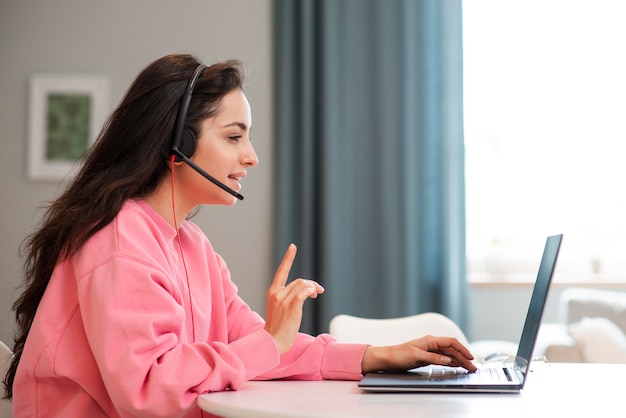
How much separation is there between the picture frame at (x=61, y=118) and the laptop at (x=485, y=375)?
9.31 feet

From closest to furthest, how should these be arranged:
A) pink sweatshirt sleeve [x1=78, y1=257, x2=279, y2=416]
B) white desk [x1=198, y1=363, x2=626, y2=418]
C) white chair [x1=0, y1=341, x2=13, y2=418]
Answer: white desk [x1=198, y1=363, x2=626, y2=418]
pink sweatshirt sleeve [x1=78, y1=257, x2=279, y2=416]
white chair [x1=0, y1=341, x2=13, y2=418]

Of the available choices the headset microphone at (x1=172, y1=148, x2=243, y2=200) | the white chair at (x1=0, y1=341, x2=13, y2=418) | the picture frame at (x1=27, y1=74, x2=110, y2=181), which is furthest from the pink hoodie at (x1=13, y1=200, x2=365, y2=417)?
the picture frame at (x1=27, y1=74, x2=110, y2=181)

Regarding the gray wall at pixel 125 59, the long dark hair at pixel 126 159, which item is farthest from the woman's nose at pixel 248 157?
the gray wall at pixel 125 59

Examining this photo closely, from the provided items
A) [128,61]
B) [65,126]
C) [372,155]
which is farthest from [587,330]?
[65,126]

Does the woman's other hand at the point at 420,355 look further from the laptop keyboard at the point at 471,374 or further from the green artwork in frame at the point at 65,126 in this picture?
the green artwork in frame at the point at 65,126

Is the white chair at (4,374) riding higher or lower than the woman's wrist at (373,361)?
lower

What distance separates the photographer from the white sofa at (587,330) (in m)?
2.98

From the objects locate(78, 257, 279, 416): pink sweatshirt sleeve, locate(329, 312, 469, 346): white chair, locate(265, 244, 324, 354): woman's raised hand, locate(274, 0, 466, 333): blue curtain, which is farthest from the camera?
locate(274, 0, 466, 333): blue curtain

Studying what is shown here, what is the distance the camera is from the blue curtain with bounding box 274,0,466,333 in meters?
3.62

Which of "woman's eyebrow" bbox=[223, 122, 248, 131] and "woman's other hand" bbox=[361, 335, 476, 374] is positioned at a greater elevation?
"woman's eyebrow" bbox=[223, 122, 248, 131]

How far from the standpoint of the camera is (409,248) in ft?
11.9

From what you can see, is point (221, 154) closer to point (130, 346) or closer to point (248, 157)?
point (248, 157)

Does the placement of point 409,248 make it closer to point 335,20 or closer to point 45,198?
point 335,20

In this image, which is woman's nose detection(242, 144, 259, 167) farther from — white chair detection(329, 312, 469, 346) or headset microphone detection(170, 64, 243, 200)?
white chair detection(329, 312, 469, 346)
